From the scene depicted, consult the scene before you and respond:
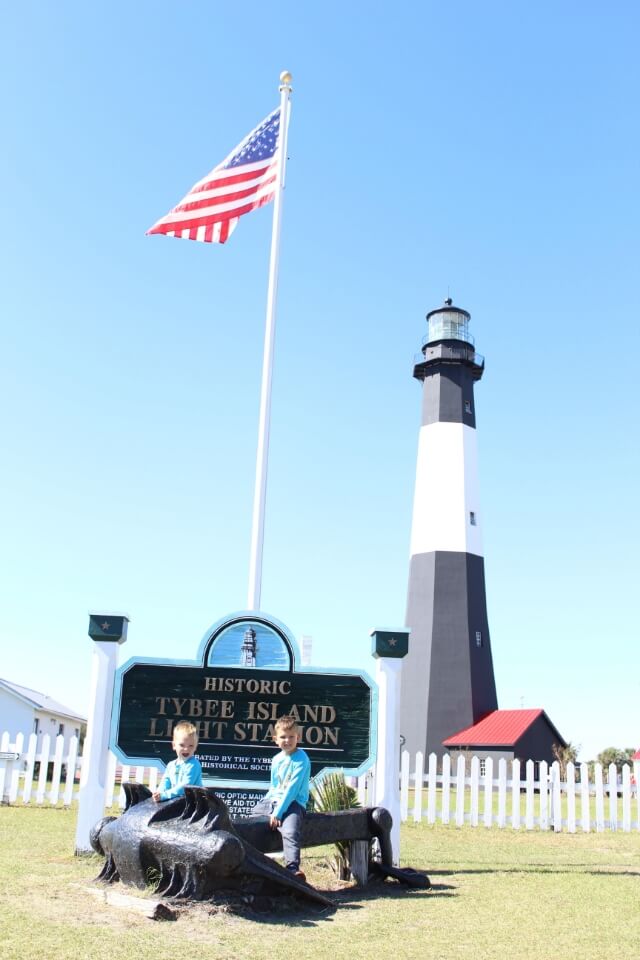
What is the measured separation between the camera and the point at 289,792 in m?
6.78

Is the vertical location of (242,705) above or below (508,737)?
above

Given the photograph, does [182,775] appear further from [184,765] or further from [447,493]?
[447,493]

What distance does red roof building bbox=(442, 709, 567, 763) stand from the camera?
28.8 meters

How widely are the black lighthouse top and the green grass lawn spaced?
24760 millimetres

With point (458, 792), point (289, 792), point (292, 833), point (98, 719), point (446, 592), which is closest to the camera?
point (292, 833)

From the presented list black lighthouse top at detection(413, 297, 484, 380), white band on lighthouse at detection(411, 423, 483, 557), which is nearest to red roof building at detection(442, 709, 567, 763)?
white band on lighthouse at detection(411, 423, 483, 557)

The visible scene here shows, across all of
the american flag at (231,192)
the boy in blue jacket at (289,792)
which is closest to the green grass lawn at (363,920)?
the boy in blue jacket at (289,792)

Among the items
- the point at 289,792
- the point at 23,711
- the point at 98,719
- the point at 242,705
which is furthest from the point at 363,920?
the point at 23,711

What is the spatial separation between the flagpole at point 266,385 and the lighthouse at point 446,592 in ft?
60.6

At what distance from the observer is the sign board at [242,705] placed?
9.04m

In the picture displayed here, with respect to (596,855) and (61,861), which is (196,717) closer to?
(61,861)

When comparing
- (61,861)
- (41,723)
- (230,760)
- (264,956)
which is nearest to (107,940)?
(264,956)

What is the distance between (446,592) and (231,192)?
64.3 feet

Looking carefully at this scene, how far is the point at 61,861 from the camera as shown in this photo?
318 inches
